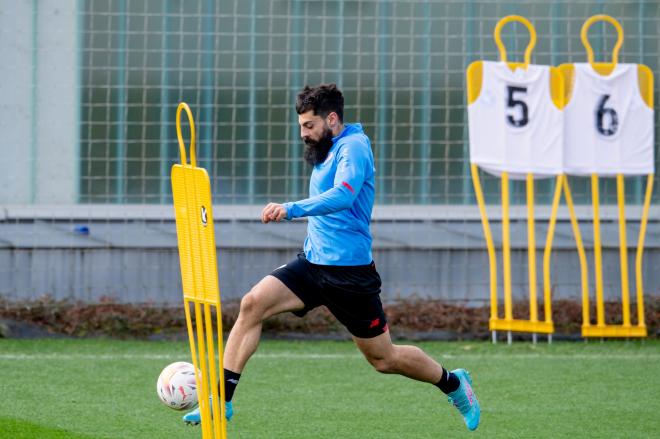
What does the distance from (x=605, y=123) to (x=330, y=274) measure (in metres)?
4.10

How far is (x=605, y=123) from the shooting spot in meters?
9.77

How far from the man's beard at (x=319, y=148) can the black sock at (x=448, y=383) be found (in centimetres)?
124

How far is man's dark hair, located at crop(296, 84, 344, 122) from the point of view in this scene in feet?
20.3

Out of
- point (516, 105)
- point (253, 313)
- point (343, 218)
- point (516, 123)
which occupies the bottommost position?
point (253, 313)

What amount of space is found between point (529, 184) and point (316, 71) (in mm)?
2129

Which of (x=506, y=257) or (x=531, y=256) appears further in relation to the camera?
(x=531, y=256)

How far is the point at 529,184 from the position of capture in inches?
383

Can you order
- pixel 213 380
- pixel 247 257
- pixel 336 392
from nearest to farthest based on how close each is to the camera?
pixel 213 380, pixel 336 392, pixel 247 257

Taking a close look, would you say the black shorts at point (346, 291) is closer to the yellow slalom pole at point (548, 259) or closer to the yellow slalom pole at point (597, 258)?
the yellow slalom pole at point (548, 259)

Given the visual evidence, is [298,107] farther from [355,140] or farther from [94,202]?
[94,202]

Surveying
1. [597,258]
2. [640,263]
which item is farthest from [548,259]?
[640,263]

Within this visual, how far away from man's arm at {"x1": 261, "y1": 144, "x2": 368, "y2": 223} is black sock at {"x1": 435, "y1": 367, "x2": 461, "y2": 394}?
1231 mm

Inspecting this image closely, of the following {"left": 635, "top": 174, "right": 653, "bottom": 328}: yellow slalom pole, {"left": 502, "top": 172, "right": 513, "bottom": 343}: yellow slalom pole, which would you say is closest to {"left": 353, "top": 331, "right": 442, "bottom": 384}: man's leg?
{"left": 502, "top": 172, "right": 513, "bottom": 343}: yellow slalom pole

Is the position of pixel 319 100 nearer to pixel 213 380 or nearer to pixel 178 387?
pixel 178 387
